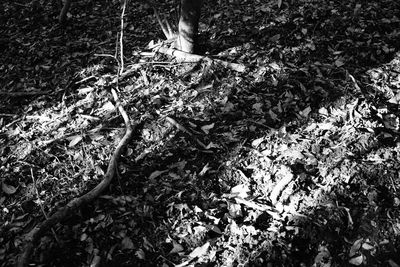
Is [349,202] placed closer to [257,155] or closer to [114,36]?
[257,155]

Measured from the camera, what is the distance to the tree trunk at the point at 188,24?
12.9 ft

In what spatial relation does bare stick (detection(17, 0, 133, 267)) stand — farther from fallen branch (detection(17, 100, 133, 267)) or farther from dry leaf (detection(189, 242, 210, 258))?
dry leaf (detection(189, 242, 210, 258))

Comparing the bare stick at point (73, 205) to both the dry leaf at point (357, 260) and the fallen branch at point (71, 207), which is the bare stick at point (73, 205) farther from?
the dry leaf at point (357, 260)

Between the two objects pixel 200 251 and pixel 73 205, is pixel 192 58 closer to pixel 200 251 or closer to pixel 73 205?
pixel 73 205

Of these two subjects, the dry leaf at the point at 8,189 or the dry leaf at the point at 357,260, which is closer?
the dry leaf at the point at 357,260

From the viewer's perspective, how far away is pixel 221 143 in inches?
134

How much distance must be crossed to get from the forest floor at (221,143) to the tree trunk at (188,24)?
26 cm

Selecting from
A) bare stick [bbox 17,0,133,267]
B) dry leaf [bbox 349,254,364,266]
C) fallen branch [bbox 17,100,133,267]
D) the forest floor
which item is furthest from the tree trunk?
dry leaf [bbox 349,254,364,266]

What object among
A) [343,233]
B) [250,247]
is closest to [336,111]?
[343,233]

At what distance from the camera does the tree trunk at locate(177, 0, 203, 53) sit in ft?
12.9

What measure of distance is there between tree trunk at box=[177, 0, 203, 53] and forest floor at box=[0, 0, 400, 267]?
0.26 m

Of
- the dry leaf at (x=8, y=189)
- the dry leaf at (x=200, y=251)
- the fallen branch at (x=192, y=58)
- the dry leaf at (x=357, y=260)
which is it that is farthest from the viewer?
the fallen branch at (x=192, y=58)

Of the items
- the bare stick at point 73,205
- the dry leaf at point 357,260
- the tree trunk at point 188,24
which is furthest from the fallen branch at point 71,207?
the dry leaf at point 357,260

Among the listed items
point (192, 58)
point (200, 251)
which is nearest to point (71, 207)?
point (200, 251)
